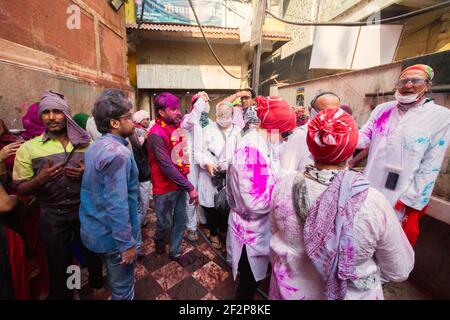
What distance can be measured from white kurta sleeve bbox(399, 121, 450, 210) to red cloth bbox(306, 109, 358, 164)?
1421 mm

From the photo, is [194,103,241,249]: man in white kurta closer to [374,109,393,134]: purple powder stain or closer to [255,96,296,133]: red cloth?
[255,96,296,133]: red cloth

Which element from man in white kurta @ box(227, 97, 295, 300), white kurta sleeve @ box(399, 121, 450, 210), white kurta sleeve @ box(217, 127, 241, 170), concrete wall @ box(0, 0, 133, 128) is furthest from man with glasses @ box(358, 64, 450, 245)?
concrete wall @ box(0, 0, 133, 128)

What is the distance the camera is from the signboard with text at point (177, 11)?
6.86 metres

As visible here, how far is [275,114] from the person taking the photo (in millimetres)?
1667

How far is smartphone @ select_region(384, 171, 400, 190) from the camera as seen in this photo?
2.01 meters

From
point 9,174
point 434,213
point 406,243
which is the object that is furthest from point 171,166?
point 434,213

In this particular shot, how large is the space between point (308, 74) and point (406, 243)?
693 cm

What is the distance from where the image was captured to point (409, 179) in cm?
192

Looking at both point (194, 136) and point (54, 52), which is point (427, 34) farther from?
point (54, 52)

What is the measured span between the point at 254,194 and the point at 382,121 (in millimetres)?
1824

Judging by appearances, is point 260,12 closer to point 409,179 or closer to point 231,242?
point 409,179

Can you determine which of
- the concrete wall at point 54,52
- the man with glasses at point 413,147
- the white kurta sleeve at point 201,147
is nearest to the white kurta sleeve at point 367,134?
the man with glasses at point 413,147

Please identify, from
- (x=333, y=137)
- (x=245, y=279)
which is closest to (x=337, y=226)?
(x=333, y=137)

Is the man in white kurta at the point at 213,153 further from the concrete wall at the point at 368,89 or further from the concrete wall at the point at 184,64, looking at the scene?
the concrete wall at the point at 184,64
